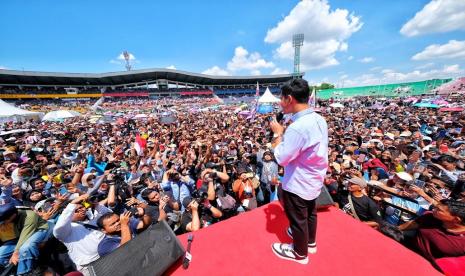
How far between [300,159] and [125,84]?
175 ft

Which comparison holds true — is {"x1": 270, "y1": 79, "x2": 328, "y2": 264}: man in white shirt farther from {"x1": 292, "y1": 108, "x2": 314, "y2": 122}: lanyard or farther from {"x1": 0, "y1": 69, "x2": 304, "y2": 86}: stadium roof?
{"x1": 0, "y1": 69, "x2": 304, "y2": 86}: stadium roof

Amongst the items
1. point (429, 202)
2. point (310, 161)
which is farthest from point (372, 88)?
point (310, 161)

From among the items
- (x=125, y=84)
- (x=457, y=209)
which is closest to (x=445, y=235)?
(x=457, y=209)

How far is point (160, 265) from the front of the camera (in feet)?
5.14

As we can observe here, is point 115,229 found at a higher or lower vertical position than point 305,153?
lower

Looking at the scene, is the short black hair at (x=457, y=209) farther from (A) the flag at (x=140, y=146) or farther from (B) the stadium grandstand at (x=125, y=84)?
(B) the stadium grandstand at (x=125, y=84)

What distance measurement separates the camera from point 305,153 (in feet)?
5.27

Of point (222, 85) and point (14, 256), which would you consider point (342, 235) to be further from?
point (222, 85)

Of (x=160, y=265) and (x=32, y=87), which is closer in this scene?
(x=160, y=265)

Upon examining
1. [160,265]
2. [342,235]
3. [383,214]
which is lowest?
[383,214]

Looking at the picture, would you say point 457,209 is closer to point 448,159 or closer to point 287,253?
point 287,253

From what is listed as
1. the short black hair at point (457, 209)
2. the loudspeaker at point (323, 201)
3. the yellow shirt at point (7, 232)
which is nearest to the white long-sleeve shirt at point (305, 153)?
the loudspeaker at point (323, 201)

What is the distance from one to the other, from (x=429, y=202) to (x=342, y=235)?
213 centimetres

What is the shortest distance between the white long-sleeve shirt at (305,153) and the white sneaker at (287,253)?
0.54 m
